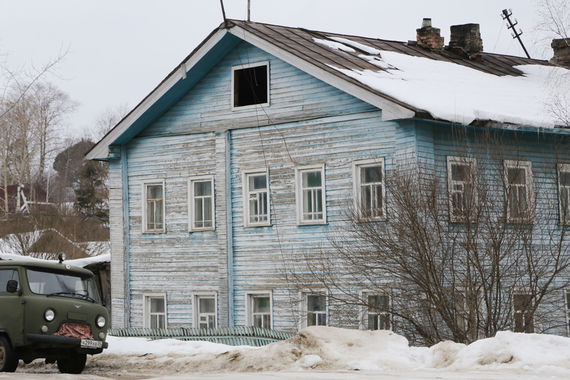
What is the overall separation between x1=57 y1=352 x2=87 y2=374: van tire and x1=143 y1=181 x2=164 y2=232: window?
30.4ft

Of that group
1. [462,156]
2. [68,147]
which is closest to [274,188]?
[462,156]

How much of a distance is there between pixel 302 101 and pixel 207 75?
283 centimetres

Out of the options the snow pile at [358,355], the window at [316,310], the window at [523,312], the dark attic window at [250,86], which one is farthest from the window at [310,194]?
the snow pile at [358,355]

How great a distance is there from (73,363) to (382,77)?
30.6 ft

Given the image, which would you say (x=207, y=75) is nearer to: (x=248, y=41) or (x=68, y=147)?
(x=248, y=41)

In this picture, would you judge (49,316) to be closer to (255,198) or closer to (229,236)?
(229,236)

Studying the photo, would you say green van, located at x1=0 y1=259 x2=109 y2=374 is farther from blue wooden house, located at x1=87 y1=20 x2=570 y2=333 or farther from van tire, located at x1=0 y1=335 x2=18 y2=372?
blue wooden house, located at x1=87 y1=20 x2=570 y2=333

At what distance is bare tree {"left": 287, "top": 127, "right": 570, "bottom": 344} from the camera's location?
A: 18625 mm

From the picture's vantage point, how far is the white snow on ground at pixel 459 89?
70.2ft

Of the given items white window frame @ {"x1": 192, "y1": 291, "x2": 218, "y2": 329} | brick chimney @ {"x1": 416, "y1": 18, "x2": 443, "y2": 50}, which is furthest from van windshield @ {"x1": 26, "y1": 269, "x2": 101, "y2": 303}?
brick chimney @ {"x1": 416, "y1": 18, "x2": 443, "y2": 50}

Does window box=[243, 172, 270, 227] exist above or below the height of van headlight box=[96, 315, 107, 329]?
above

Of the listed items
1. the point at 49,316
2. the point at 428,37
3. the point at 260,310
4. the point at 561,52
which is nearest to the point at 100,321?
the point at 49,316

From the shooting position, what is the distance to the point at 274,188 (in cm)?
2397

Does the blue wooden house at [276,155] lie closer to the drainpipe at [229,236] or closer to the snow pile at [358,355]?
the drainpipe at [229,236]
